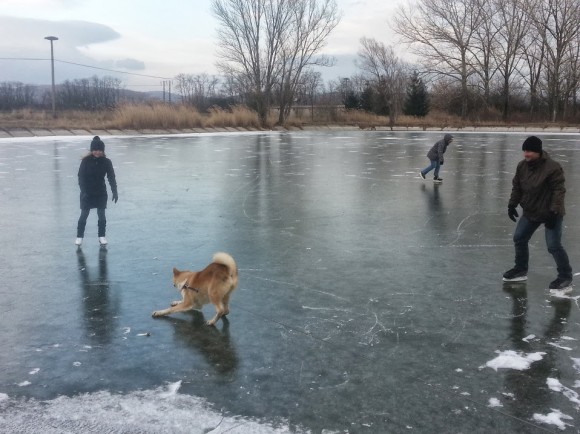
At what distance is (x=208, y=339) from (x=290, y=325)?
65cm

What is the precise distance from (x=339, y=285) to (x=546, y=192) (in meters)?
2.16

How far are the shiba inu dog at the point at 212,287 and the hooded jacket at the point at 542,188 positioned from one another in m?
3.01

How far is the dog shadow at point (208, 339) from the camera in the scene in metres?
3.79

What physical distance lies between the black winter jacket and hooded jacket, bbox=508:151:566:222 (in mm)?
4856

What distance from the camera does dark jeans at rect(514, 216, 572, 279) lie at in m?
5.36

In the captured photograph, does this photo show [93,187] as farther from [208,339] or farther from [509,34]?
[509,34]

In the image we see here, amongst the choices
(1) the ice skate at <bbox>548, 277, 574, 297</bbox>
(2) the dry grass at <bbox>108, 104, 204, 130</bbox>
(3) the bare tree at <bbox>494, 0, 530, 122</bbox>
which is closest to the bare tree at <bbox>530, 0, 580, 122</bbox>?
(3) the bare tree at <bbox>494, 0, 530, 122</bbox>

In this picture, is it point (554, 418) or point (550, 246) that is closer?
point (554, 418)

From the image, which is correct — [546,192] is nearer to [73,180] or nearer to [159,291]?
[159,291]

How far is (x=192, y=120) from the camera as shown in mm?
33750

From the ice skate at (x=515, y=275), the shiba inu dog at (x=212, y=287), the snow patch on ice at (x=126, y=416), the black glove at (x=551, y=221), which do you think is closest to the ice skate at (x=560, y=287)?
the ice skate at (x=515, y=275)

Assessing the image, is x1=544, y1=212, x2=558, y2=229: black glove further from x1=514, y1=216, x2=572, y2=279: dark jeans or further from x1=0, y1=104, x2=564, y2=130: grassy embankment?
x1=0, y1=104, x2=564, y2=130: grassy embankment

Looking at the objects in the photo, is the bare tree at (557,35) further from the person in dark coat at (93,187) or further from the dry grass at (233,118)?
the person in dark coat at (93,187)

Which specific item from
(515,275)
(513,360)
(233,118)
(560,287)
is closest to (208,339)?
(513,360)
